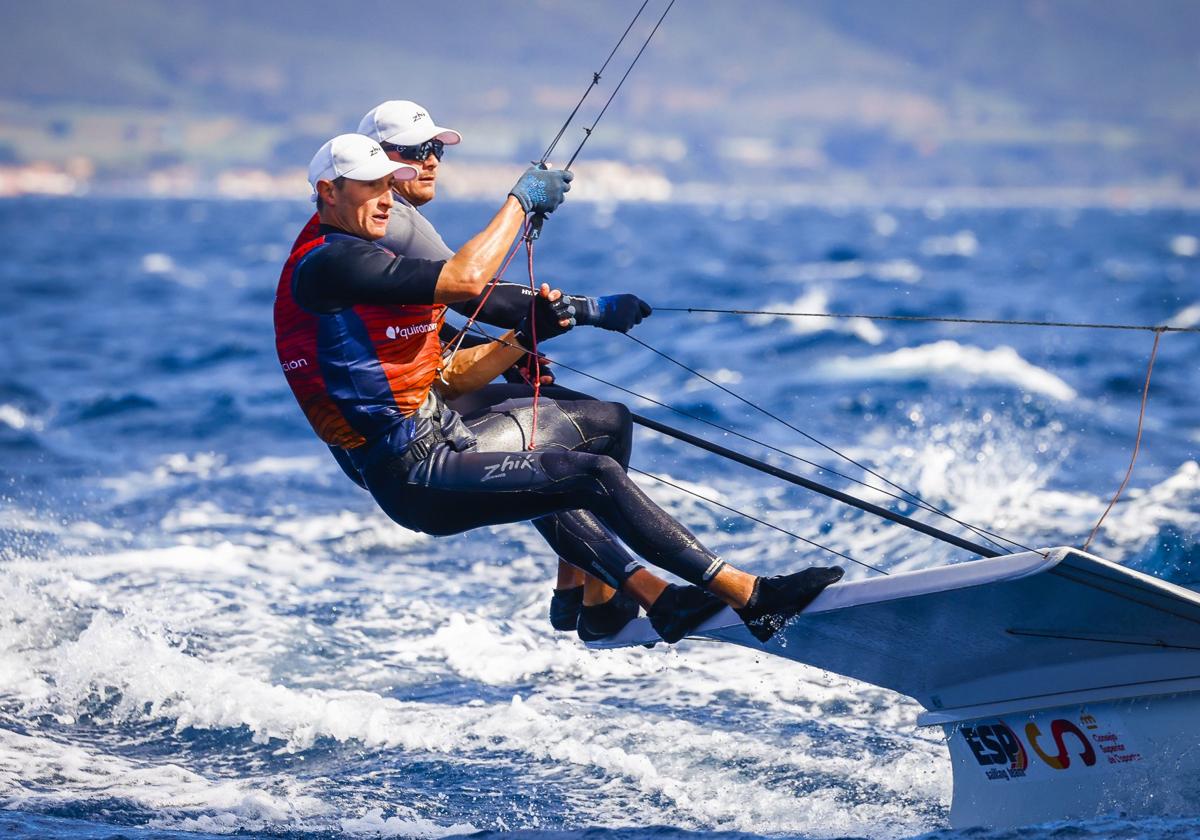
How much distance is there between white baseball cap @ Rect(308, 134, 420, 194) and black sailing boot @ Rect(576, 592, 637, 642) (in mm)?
1664

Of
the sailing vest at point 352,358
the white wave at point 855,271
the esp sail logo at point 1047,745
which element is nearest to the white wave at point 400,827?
the sailing vest at point 352,358

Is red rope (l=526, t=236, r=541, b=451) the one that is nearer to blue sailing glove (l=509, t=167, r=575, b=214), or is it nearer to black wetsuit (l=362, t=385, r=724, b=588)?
black wetsuit (l=362, t=385, r=724, b=588)

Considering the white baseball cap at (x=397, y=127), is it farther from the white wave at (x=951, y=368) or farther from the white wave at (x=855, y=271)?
the white wave at (x=855, y=271)

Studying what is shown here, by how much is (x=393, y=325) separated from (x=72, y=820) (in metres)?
1.75

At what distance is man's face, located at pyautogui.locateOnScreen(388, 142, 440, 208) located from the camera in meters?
4.72

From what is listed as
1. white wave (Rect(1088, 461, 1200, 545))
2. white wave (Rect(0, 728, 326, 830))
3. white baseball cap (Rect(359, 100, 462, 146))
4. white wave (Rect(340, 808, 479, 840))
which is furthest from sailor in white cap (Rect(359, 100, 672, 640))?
white wave (Rect(1088, 461, 1200, 545))

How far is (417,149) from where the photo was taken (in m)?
4.66

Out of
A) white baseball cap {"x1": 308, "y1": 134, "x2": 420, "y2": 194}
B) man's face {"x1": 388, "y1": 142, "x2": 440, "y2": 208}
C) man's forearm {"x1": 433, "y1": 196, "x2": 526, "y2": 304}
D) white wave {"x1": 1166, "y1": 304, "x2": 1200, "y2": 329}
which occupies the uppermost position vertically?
white wave {"x1": 1166, "y1": 304, "x2": 1200, "y2": 329}

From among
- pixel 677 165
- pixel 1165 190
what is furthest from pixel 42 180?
pixel 1165 190

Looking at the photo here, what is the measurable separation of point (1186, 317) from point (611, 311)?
18.1 meters

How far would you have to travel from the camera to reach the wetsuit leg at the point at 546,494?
4.29 m

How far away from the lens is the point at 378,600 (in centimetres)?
716

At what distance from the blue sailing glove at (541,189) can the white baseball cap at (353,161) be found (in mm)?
392

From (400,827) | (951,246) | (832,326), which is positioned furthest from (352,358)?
(951,246)
